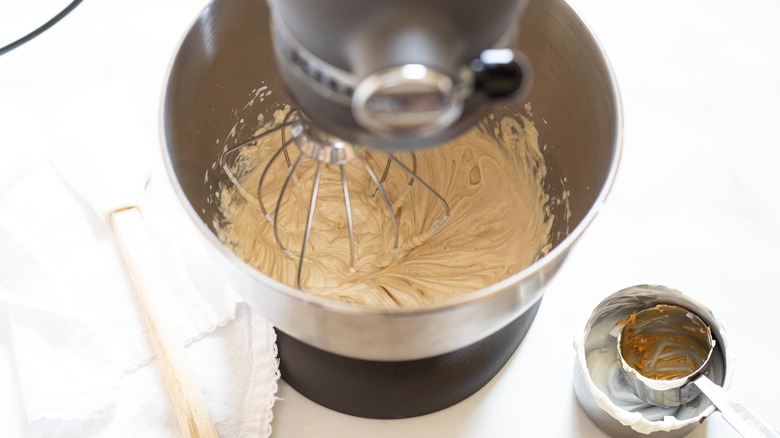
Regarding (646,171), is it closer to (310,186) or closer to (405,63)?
(310,186)

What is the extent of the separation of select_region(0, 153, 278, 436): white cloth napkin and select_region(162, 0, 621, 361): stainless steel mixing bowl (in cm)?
10

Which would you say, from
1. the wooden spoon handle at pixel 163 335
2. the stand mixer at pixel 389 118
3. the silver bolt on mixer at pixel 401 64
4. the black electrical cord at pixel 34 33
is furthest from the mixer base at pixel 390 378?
the black electrical cord at pixel 34 33

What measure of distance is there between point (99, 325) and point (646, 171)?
2.44 ft

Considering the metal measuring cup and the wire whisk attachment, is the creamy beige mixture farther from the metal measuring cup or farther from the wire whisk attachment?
the metal measuring cup

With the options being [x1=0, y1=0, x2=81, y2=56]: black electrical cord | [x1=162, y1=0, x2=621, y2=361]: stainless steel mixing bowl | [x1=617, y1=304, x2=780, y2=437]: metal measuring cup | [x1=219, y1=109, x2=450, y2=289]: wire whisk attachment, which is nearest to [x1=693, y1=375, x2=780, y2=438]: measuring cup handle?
[x1=617, y1=304, x2=780, y2=437]: metal measuring cup

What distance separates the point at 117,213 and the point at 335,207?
277 mm

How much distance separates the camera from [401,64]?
0.54m

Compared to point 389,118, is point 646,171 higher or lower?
lower

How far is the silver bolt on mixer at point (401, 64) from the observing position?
54cm

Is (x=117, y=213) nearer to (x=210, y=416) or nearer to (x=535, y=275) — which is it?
(x=210, y=416)

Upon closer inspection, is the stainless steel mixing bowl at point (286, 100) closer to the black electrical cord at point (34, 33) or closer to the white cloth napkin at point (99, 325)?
the white cloth napkin at point (99, 325)

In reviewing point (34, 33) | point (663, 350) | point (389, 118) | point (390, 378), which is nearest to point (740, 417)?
point (663, 350)

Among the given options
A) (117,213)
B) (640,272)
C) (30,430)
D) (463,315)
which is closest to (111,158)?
(117,213)

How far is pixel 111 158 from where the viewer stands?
105 cm
